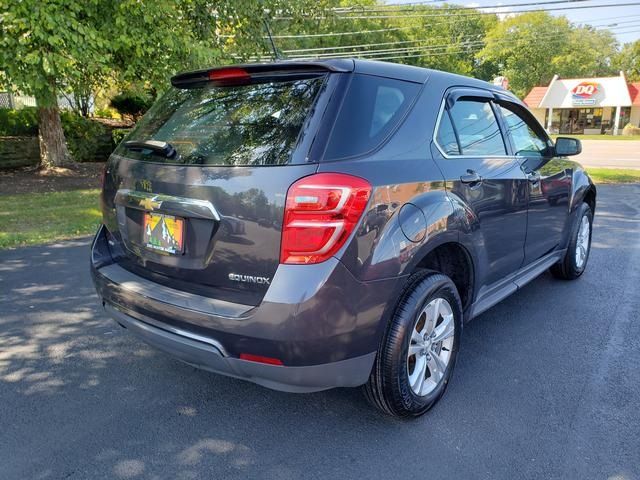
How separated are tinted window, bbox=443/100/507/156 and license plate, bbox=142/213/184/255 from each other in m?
1.77

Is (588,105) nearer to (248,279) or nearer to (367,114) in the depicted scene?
(367,114)

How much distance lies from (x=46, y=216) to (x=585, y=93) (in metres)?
54.2

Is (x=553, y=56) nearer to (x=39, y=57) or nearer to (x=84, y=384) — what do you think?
(x=39, y=57)

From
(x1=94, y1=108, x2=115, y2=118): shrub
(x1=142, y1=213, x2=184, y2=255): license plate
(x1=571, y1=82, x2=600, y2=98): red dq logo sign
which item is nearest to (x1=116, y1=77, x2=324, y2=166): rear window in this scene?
(x1=142, y1=213, x2=184, y2=255): license plate

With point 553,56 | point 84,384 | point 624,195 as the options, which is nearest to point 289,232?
point 84,384

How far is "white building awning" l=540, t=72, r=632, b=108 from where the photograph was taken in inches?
1934

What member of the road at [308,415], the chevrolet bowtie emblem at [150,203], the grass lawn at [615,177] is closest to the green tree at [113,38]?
the road at [308,415]

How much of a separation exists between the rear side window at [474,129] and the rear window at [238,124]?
94 cm

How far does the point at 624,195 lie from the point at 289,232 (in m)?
10.9

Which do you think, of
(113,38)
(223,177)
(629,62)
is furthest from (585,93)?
(223,177)

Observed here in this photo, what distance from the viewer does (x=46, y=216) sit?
805cm

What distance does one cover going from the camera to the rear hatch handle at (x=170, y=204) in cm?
241

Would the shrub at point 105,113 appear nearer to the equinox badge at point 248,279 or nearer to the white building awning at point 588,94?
the equinox badge at point 248,279

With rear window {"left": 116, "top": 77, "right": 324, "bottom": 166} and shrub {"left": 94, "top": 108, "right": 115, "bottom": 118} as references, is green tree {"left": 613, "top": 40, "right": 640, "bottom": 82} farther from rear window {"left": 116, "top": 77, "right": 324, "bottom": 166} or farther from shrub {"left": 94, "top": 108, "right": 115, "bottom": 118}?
rear window {"left": 116, "top": 77, "right": 324, "bottom": 166}
